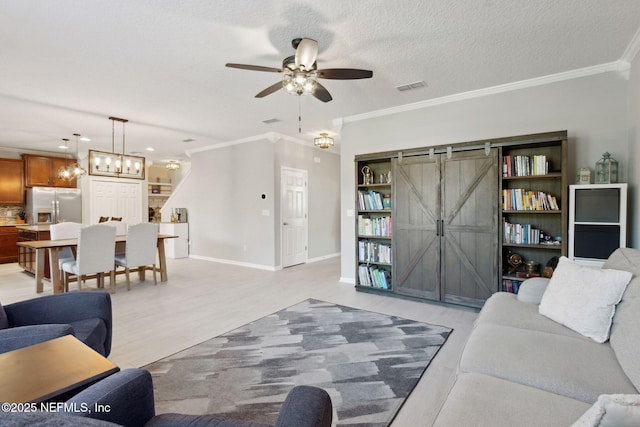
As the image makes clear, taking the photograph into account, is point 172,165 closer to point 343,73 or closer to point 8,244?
point 8,244

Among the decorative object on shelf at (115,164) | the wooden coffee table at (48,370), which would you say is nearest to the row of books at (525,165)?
the wooden coffee table at (48,370)

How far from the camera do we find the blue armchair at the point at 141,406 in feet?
3.19

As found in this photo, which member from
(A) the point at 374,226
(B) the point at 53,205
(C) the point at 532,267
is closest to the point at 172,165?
(B) the point at 53,205

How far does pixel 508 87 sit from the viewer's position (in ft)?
11.9

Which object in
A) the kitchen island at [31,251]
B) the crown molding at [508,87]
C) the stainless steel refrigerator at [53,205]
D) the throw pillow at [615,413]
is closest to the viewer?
the throw pillow at [615,413]

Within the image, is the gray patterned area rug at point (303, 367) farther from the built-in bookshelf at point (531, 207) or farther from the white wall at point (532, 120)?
the white wall at point (532, 120)

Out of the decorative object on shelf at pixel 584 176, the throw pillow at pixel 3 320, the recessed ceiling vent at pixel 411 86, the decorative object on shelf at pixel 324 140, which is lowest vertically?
the throw pillow at pixel 3 320

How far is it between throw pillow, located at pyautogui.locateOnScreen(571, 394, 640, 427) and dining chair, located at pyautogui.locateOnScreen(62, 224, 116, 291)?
5.11m

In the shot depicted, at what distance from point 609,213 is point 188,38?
166 inches

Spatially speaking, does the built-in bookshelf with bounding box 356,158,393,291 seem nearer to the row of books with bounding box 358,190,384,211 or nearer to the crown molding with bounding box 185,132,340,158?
the row of books with bounding box 358,190,384,211

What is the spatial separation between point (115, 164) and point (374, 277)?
449cm

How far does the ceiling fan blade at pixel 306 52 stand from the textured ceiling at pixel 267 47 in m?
0.21

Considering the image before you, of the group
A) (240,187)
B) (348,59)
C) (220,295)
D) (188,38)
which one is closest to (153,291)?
(220,295)

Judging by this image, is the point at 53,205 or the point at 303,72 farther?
the point at 53,205
